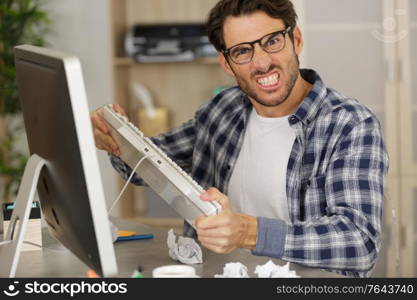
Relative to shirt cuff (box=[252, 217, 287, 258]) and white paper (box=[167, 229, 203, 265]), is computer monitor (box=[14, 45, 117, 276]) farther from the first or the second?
shirt cuff (box=[252, 217, 287, 258])

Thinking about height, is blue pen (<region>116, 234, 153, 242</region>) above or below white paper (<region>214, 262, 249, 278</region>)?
below

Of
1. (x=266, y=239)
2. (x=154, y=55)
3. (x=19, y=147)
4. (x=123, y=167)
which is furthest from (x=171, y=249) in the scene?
(x=19, y=147)

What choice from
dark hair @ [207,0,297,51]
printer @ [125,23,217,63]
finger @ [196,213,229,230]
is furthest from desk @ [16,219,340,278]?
printer @ [125,23,217,63]

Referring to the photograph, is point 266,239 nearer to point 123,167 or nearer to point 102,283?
point 102,283

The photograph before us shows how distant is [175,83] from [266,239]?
3100 mm

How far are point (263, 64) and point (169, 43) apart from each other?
7.84 feet

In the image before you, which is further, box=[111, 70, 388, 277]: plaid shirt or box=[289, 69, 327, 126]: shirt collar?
box=[289, 69, 327, 126]: shirt collar

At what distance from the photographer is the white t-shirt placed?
2.26 meters

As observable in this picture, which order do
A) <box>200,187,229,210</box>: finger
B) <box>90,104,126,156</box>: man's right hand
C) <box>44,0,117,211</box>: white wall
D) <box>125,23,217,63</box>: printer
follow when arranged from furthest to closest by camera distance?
<box>44,0,117,211</box>: white wall → <box>125,23,217,63</box>: printer → <box>90,104,126,156</box>: man's right hand → <box>200,187,229,210</box>: finger

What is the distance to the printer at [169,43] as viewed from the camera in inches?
177

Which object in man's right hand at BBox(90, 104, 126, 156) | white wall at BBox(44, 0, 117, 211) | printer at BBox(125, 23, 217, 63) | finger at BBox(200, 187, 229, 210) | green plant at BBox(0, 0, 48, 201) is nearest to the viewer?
finger at BBox(200, 187, 229, 210)

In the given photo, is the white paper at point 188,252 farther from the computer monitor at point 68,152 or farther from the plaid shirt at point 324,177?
the computer monitor at point 68,152

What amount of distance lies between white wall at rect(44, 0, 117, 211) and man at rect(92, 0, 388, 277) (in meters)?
2.28

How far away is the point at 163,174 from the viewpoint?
5.55ft
